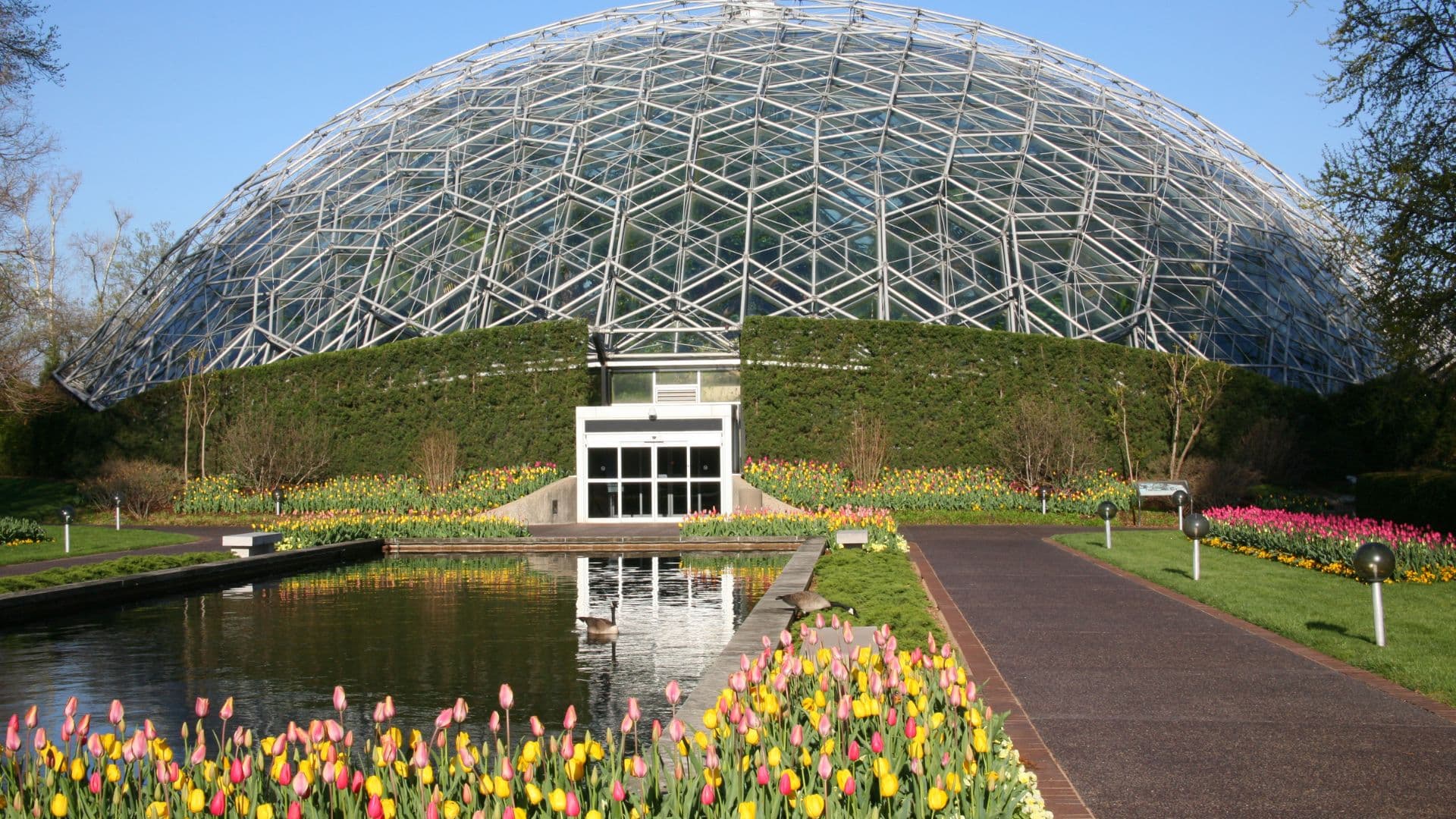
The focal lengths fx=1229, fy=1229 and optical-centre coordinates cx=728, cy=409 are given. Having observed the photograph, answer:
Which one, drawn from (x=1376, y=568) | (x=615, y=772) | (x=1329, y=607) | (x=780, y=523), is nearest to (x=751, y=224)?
(x=780, y=523)

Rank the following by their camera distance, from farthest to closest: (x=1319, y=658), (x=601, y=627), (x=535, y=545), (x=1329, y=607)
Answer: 1. (x=535, y=545)
2. (x=1329, y=607)
3. (x=601, y=627)
4. (x=1319, y=658)

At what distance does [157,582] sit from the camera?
16.0 metres

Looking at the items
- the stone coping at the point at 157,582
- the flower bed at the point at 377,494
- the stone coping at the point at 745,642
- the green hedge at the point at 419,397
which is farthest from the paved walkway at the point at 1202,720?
the green hedge at the point at 419,397

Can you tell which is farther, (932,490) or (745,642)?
(932,490)

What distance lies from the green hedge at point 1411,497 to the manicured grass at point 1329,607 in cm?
314

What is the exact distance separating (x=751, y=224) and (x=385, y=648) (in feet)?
78.2

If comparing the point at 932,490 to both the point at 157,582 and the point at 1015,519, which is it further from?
the point at 157,582

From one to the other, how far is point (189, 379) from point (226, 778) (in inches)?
1191

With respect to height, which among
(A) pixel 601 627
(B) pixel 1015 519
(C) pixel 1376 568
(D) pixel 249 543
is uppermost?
(C) pixel 1376 568

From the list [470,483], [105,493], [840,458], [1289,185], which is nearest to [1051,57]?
[1289,185]

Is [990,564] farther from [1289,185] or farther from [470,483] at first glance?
[1289,185]

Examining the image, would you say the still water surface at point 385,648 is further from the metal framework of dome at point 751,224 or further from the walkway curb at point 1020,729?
the metal framework of dome at point 751,224

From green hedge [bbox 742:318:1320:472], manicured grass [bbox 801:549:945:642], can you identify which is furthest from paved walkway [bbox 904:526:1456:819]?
green hedge [bbox 742:318:1320:472]

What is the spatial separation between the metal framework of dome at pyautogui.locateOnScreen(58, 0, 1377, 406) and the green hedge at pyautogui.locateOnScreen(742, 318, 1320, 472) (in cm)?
201
